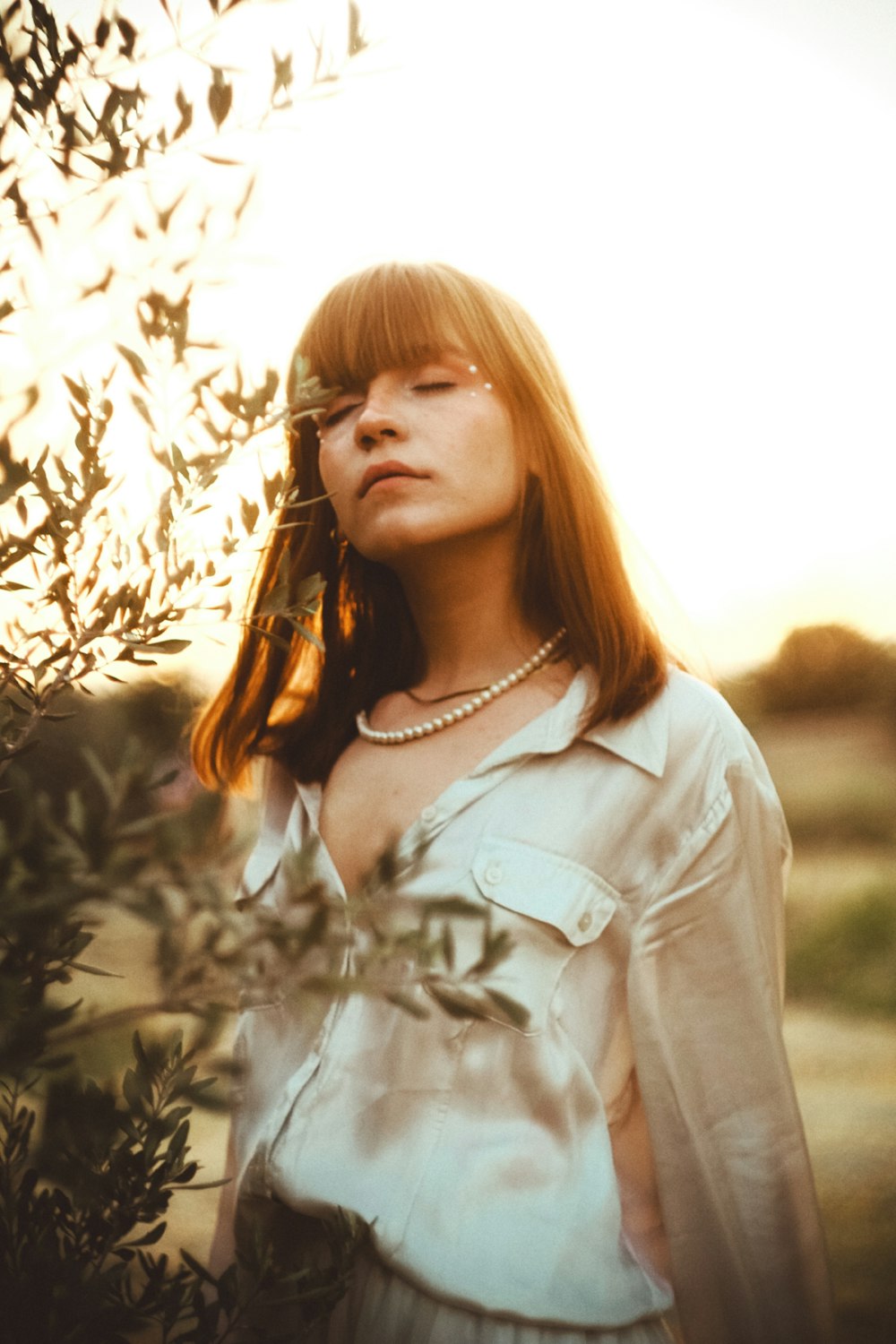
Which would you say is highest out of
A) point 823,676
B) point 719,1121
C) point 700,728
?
point 700,728

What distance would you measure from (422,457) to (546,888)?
59 centimetres

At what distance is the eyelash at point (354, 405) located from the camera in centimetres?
154

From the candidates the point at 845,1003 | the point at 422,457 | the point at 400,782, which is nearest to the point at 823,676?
the point at 845,1003

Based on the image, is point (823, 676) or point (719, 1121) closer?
point (719, 1121)

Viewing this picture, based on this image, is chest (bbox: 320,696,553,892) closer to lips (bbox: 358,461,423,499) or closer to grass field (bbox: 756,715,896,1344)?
lips (bbox: 358,461,423,499)

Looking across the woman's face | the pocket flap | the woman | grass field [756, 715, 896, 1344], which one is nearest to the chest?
the woman

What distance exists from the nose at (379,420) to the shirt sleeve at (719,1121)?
679 millimetres

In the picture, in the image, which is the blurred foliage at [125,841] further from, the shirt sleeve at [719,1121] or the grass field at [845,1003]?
the grass field at [845,1003]

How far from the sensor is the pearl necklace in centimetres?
162

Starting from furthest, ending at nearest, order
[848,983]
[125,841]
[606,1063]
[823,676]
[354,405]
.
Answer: [823,676] < [848,983] < [354,405] < [606,1063] < [125,841]

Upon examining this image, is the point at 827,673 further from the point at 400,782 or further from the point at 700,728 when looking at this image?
the point at 400,782

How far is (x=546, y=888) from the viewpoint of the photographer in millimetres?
1451

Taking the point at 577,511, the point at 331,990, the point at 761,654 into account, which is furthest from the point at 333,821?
the point at 761,654

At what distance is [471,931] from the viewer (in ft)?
4.48
